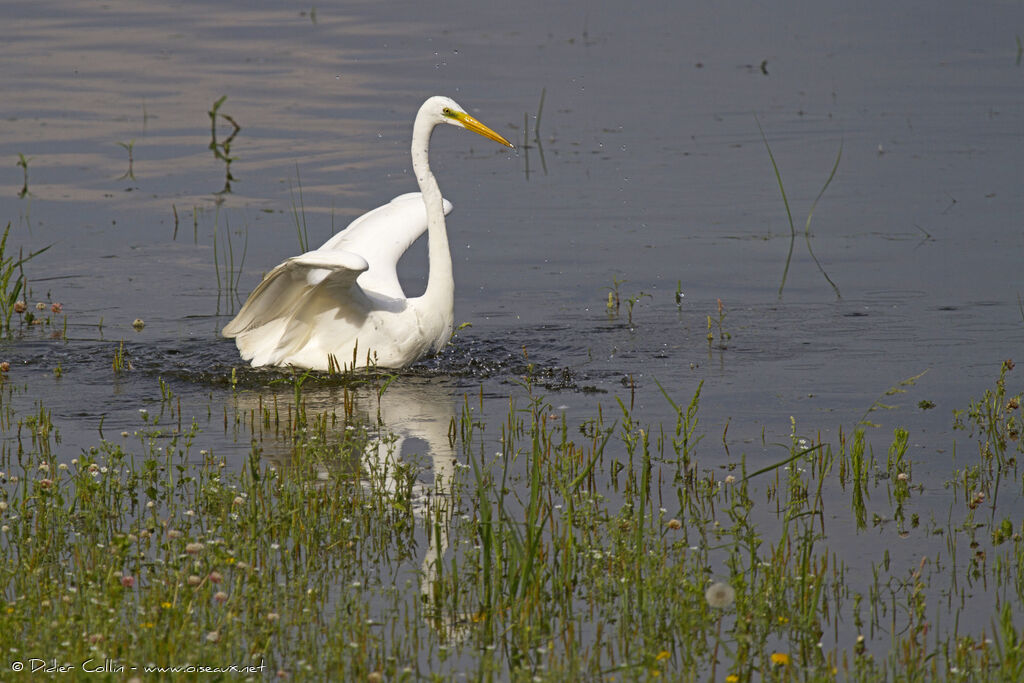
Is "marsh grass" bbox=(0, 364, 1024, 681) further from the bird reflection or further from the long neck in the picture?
the long neck

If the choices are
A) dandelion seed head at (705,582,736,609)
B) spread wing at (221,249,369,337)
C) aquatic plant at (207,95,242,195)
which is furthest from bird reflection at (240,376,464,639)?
aquatic plant at (207,95,242,195)

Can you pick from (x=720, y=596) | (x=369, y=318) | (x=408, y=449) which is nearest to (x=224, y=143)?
(x=369, y=318)

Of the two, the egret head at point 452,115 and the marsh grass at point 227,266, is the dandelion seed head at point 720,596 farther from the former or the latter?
the marsh grass at point 227,266

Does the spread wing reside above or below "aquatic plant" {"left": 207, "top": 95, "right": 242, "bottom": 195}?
below

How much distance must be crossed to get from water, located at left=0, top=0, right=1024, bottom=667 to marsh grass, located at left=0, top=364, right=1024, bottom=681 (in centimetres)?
54

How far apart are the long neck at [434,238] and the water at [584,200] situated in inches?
20.3

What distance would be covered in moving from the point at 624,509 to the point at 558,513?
2.13ft

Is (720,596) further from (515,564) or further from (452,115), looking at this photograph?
(452,115)

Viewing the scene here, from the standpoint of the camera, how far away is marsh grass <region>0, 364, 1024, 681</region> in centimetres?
441

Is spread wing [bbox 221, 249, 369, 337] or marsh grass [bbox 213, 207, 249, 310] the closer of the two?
spread wing [bbox 221, 249, 369, 337]

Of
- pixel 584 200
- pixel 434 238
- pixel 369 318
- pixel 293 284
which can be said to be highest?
pixel 584 200

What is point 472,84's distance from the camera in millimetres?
17641

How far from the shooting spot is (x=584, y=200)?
1289 cm

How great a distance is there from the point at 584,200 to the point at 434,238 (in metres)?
4.61
